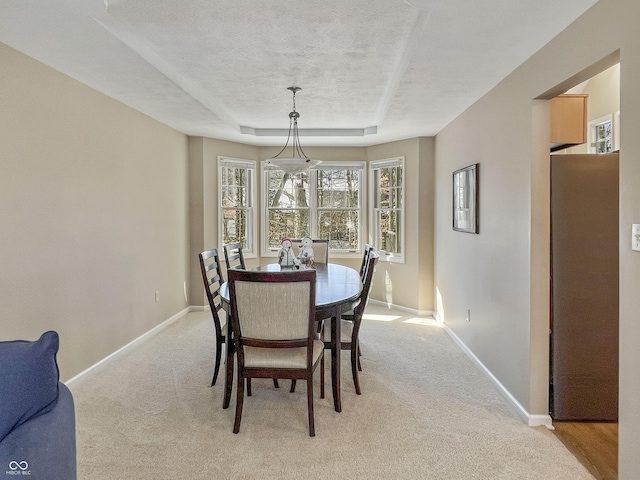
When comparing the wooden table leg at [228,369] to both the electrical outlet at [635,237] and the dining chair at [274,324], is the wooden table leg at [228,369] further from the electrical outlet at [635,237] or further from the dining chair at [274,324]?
the electrical outlet at [635,237]

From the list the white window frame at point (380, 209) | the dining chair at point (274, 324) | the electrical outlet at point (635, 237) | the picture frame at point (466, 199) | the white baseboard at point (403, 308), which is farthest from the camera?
the white window frame at point (380, 209)

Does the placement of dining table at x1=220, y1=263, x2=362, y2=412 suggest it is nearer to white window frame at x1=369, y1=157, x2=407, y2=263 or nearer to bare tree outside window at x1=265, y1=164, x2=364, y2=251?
white window frame at x1=369, y1=157, x2=407, y2=263

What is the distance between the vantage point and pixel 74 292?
11.1 ft

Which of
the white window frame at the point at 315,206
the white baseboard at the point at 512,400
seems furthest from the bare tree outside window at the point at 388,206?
the white baseboard at the point at 512,400

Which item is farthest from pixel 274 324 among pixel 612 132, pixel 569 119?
pixel 612 132

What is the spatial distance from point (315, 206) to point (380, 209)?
39.2 inches

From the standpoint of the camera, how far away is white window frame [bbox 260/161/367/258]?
655 centimetres

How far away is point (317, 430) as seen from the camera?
269cm

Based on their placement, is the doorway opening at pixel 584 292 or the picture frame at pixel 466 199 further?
the picture frame at pixel 466 199

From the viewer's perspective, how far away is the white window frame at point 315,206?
21.5 ft

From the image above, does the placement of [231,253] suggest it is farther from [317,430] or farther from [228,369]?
[317,430]

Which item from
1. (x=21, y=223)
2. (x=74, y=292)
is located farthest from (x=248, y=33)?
(x=74, y=292)

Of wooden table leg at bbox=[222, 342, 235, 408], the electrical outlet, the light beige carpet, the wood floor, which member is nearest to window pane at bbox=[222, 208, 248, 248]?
the light beige carpet

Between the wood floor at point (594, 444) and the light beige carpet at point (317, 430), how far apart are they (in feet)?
0.27
